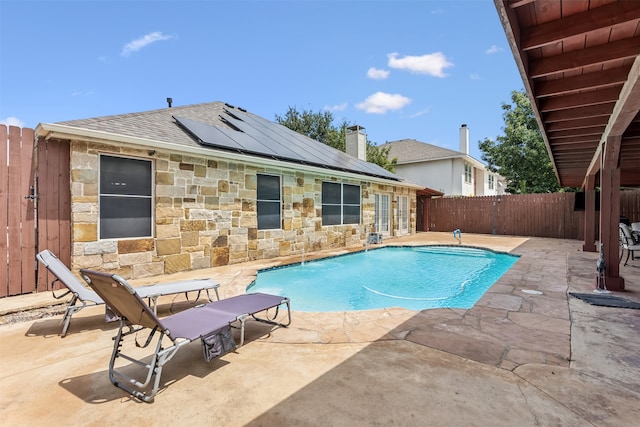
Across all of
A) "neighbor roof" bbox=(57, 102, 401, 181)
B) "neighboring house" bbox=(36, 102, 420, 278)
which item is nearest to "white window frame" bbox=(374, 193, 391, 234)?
"neighbor roof" bbox=(57, 102, 401, 181)

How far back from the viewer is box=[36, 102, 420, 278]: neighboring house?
5.76 meters

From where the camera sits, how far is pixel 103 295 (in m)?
2.74

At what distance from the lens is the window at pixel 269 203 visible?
8680 millimetres

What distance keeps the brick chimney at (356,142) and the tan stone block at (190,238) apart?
38.0ft

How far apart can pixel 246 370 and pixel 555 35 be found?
4.12 meters

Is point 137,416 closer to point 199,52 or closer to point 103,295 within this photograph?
point 103,295

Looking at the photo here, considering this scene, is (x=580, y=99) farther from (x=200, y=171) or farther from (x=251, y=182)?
(x=200, y=171)

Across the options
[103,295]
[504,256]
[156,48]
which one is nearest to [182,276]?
[103,295]

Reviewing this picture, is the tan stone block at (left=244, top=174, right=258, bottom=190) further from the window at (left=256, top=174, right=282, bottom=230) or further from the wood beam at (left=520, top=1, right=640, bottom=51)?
the wood beam at (left=520, top=1, right=640, bottom=51)

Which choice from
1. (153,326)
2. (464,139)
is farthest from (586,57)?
(464,139)

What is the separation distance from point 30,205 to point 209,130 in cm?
423

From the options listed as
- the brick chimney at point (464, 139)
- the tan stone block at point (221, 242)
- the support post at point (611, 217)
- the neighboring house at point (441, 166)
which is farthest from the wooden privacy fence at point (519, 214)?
the tan stone block at point (221, 242)

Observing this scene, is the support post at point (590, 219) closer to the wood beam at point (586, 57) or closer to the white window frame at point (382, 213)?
the white window frame at point (382, 213)

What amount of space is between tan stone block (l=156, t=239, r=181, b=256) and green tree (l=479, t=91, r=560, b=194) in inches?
854
